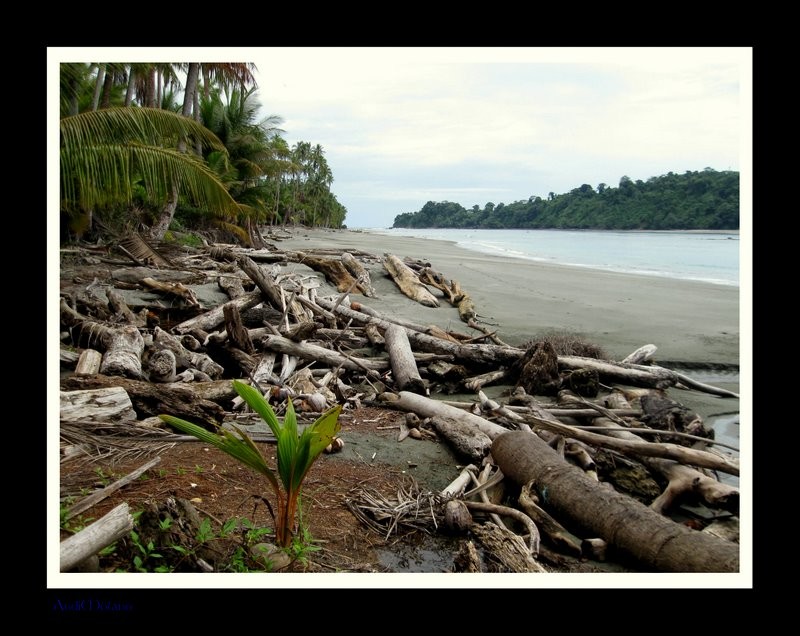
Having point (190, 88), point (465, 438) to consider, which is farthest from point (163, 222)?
point (465, 438)

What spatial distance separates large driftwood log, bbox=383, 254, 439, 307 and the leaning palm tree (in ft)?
16.1

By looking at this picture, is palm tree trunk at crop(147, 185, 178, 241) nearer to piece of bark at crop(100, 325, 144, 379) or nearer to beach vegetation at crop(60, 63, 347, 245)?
beach vegetation at crop(60, 63, 347, 245)

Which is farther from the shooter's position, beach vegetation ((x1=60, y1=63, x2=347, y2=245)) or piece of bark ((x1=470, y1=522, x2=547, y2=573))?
beach vegetation ((x1=60, y1=63, x2=347, y2=245))

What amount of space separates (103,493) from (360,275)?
9.29 metres

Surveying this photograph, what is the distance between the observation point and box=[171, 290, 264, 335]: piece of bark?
7.34m

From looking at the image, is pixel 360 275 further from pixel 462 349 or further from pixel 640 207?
pixel 640 207

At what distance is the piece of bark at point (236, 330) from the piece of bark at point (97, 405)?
243 cm

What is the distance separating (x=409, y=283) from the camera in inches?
492

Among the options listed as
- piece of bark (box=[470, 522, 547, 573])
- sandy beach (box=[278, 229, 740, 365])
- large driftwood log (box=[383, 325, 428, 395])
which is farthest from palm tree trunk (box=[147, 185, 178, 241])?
piece of bark (box=[470, 522, 547, 573])

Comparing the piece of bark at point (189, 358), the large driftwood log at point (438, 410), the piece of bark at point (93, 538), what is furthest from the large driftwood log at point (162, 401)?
the piece of bark at point (93, 538)

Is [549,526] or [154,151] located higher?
[154,151]
